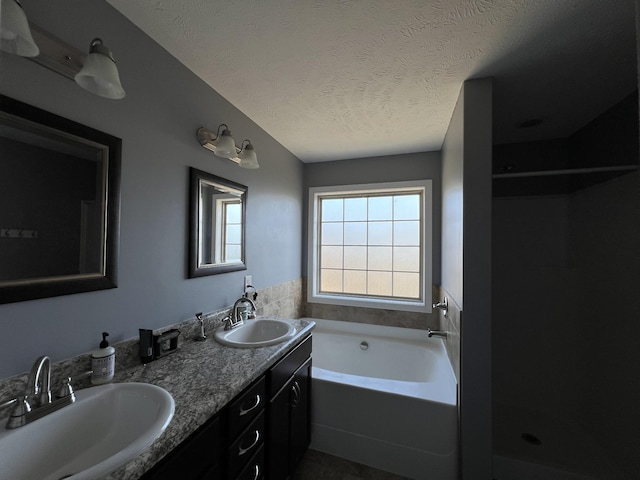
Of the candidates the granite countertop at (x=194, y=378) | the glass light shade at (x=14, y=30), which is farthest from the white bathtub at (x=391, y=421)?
the glass light shade at (x=14, y=30)

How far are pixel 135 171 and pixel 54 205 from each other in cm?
35

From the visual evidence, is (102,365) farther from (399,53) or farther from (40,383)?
(399,53)

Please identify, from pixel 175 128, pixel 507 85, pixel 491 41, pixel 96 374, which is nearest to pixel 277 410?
pixel 96 374

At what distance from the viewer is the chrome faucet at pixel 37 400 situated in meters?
0.69

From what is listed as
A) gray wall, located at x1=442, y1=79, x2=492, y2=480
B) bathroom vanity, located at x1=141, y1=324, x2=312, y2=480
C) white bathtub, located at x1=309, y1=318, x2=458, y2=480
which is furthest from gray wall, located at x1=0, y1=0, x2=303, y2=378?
gray wall, located at x1=442, y1=79, x2=492, y2=480

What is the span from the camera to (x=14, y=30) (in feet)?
2.28

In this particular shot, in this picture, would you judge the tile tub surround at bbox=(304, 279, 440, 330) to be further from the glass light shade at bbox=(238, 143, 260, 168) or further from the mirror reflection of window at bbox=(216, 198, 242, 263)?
the glass light shade at bbox=(238, 143, 260, 168)

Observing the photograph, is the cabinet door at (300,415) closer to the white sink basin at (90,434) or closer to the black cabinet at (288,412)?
the black cabinet at (288,412)

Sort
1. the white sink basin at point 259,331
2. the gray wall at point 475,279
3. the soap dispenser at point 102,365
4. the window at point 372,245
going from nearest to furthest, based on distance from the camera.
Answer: the soap dispenser at point 102,365 → the gray wall at point 475,279 → the white sink basin at point 259,331 → the window at point 372,245

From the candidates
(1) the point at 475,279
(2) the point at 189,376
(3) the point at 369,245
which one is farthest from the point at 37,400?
(3) the point at 369,245

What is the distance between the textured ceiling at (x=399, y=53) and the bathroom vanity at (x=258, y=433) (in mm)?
1579

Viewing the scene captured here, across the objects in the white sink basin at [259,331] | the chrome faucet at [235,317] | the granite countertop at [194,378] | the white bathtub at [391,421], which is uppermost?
the chrome faucet at [235,317]

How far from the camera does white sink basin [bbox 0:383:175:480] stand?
633 mm

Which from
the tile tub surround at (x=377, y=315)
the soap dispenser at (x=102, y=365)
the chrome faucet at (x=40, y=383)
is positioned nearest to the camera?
the chrome faucet at (x=40, y=383)
